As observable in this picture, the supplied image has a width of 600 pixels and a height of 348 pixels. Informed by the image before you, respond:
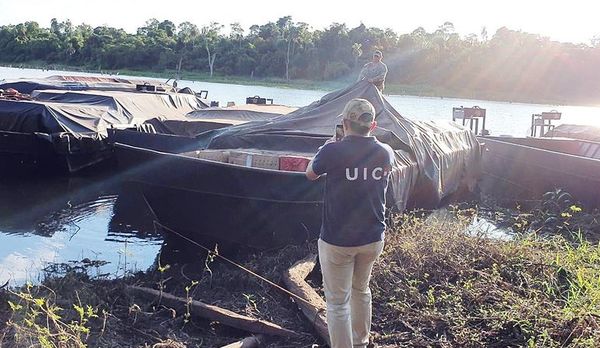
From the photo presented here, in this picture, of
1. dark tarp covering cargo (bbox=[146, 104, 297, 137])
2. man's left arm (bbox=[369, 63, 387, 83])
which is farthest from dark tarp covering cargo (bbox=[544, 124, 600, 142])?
man's left arm (bbox=[369, 63, 387, 83])

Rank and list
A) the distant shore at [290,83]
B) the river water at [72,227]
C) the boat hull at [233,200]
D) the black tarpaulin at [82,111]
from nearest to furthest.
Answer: the boat hull at [233,200] → the river water at [72,227] → the black tarpaulin at [82,111] → the distant shore at [290,83]

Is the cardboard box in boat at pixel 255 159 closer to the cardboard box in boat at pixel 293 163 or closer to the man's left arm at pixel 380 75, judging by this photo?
the cardboard box in boat at pixel 293 163

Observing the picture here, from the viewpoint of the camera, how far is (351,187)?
425cm

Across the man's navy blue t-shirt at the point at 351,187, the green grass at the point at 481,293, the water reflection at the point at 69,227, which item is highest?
the man's navy blue t-shirt at the point at 351,187

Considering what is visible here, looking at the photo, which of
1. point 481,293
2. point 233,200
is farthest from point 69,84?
point 481,293

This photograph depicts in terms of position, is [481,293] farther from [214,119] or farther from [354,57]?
[354,57]

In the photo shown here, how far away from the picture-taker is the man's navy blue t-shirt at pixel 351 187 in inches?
165

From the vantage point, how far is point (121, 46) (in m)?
89.4

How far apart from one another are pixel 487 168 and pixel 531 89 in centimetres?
5893

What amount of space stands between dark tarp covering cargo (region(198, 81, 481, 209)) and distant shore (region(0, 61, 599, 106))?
59580 mm

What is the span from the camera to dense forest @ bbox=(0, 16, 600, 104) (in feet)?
233

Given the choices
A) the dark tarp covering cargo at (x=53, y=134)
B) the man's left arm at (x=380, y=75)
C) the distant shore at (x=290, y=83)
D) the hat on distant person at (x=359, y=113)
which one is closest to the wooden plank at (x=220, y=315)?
the hat on distant person at (x=359, y=113)

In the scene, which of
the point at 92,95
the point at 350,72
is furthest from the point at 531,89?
the point at 92,95

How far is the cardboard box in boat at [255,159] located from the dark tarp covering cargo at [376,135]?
2.59 ft
